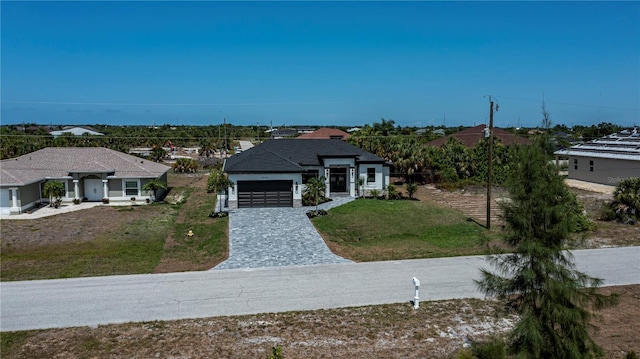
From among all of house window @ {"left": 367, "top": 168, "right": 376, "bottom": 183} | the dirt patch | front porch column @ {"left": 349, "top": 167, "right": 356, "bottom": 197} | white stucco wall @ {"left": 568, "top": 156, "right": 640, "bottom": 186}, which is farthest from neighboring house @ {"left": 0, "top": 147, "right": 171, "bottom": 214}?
white stucco wall @ {"left": 568, "top": 156, "right": 640, "bottom": 186}

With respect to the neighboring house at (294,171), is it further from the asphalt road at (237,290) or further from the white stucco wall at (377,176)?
the asphalt road at (237,290)

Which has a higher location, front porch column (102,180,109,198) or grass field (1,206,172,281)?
front porch column (102,180,109,198)

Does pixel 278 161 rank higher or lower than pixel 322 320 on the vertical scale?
higher

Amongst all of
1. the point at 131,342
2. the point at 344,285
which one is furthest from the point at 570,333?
the point at 131,342

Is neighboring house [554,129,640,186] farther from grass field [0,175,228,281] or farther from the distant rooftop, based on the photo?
grass field [0,175,228,281]

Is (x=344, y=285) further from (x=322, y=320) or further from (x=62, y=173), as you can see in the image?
(x=62, y=173)
